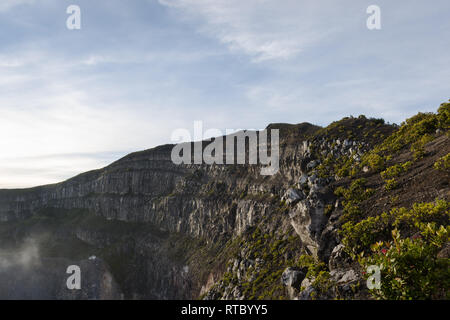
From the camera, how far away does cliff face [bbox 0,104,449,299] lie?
31.8 m

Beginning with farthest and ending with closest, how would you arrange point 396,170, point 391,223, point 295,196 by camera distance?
point 295,196 < point 396,170 < point 391,223

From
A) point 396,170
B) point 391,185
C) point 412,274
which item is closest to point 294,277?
point 391,185

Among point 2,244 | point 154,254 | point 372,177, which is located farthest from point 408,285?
point 2,244

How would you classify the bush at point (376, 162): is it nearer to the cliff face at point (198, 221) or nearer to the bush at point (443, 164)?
the cliff face at point (198, 221)

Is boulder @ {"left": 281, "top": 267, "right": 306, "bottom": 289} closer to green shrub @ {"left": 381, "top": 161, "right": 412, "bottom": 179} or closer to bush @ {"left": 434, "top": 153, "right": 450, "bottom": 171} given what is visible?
green shrub @ {"left": 381, "top": 161, "right": 412, "bottom": 179}

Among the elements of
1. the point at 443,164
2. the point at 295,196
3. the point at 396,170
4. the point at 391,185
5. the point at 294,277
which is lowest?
the point at 294,277

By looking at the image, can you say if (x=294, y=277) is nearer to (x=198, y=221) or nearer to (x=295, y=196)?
(x=295, y=196)

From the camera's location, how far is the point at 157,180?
11181 cm

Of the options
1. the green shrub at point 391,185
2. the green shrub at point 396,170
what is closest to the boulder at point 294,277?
the green shrub at point 391,185

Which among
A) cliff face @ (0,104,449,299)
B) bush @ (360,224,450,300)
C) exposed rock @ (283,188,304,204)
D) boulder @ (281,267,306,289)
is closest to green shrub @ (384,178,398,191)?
cliff face @ (0,104,449,299)

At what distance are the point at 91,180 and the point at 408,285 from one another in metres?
152

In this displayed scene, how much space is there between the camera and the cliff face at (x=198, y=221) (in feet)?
104

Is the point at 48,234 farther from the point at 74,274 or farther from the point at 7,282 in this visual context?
the point at 74,274

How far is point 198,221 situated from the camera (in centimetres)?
8269
